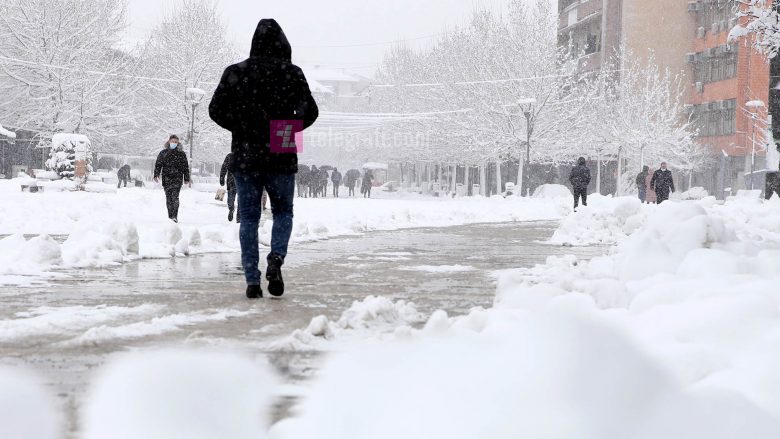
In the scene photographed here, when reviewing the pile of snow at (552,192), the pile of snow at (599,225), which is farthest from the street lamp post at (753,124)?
the pile of snow at (599,225)

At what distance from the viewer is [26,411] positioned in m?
3.37

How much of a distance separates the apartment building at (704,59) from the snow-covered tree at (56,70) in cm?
2443

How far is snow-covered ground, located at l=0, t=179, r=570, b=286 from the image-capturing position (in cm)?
898

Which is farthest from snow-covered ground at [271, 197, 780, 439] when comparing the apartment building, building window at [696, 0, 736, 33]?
building window at [696, 0, 736, 33]

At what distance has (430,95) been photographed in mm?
62781

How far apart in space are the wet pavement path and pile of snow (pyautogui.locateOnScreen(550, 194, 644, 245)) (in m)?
3.16

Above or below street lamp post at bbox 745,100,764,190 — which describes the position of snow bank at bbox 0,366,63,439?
below

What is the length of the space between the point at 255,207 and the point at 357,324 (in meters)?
1.89

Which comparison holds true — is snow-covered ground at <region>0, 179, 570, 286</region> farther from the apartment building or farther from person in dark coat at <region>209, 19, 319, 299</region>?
the apartment building

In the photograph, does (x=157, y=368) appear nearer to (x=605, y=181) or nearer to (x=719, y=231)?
(x=719, y=231)

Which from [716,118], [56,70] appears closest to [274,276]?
[56,70]

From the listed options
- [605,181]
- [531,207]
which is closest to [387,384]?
[531,207]

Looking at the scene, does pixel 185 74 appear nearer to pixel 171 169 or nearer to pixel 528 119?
pixel 528 119

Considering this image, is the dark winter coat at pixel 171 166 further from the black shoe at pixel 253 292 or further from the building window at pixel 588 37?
the building window at pixel 588 37
